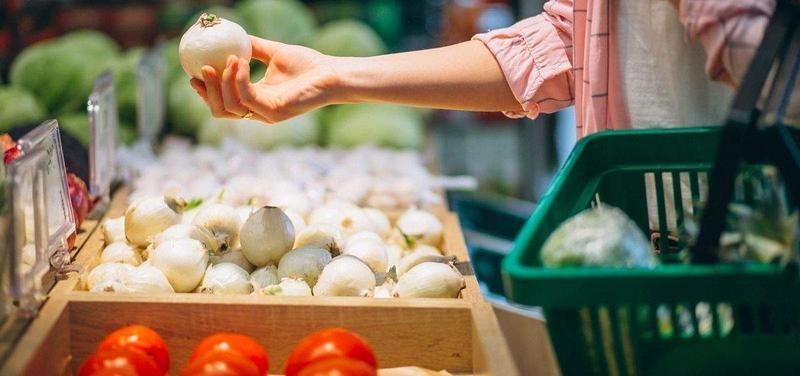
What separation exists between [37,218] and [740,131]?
3.96 feet

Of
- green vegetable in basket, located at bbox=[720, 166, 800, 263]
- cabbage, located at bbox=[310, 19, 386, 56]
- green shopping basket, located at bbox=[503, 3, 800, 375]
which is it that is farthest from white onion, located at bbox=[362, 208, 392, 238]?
cabbage, located at bbox=[310, 19, 386, 56]

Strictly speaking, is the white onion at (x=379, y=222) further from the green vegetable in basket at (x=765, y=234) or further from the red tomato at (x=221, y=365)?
the green vegetable in basket at (x=765, y=234)

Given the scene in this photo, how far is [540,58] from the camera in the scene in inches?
88.4

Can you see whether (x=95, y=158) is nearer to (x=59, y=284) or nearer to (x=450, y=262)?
(x=59, y=284)

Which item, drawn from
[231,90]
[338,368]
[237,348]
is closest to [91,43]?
[231,90]

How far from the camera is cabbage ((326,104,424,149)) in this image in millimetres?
4238

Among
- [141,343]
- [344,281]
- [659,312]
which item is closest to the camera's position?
[659,312]

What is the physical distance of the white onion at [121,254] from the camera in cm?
224

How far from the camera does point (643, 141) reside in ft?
6.16

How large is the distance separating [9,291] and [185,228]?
56cm

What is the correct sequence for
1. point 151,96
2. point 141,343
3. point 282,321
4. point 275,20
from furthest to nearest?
point 275,20 < point 151,96 < point 282,321 < point 141,343

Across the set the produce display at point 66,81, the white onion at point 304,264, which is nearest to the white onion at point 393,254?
the white onion at point 304,264

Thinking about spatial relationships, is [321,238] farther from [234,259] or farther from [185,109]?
[185,109]

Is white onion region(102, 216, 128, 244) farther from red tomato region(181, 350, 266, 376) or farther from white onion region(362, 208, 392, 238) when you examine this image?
red tomato region(181, 350, 266, 376)
